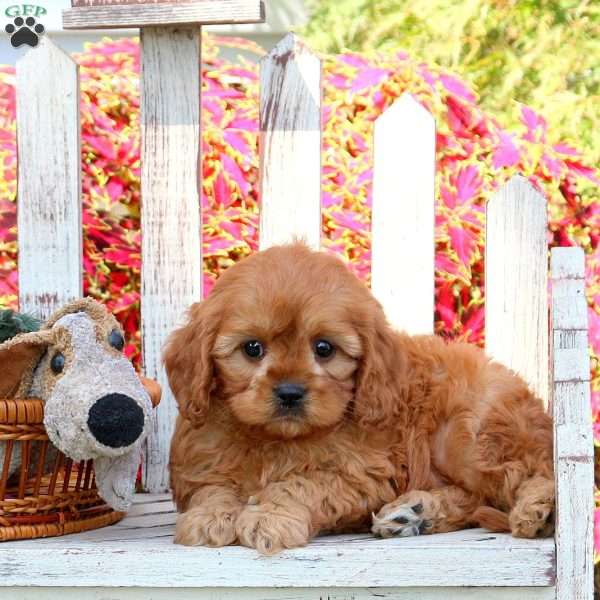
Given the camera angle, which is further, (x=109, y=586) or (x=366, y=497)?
(x=366, y=497)

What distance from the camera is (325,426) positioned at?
3.03 metres

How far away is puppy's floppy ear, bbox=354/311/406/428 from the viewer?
10.2 ft

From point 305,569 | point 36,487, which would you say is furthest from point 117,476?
point 305,569

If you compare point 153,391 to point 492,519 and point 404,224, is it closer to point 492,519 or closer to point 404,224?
point 492,519

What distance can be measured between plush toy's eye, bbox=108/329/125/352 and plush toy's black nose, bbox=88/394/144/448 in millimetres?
271

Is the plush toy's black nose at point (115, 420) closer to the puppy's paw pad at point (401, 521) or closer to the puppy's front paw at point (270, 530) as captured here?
the puppy's front paw at point (270, 530)

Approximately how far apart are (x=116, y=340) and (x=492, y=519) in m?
1.20

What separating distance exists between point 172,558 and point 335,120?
242cm

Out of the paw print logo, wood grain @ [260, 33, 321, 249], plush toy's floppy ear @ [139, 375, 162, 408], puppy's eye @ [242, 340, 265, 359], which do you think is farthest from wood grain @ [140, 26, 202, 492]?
the paw print logo

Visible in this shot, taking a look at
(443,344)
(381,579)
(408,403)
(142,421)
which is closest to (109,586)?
(142,421)

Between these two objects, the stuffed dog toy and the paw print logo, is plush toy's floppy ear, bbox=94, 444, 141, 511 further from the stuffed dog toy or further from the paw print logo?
the paw print logo

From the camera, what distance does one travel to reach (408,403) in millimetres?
3312

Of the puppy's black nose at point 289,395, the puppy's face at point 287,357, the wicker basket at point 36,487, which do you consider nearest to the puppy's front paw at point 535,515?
the puppy's face at point 287,357

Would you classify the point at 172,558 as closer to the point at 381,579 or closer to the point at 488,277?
Result: the point at 381,579
